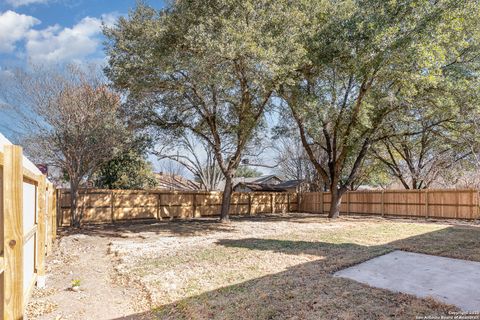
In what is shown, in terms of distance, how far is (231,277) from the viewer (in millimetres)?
5402

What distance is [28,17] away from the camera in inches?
541

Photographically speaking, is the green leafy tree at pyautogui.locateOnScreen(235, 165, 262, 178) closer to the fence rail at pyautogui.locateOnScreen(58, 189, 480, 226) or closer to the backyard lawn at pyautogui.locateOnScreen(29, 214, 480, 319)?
the fence rail at pyautogui.locateOnScreen(58, 189, 480, 226)

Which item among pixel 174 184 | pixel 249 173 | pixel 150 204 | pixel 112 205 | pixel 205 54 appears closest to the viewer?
pixel 205 54

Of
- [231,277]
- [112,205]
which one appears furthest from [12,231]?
[112,205]

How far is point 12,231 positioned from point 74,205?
11.1m

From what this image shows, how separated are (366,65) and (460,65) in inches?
148

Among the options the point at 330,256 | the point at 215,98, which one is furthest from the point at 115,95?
the point at 330,256

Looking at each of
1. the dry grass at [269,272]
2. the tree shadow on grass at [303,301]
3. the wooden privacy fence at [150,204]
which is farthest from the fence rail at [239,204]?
the tree shadow on grass at [303,301]

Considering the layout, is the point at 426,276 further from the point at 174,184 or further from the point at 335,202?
the point at 174,184

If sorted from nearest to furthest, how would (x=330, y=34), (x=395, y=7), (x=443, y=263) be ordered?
(x=443, y=263), (x=395, y=7), (x=330, y=34)

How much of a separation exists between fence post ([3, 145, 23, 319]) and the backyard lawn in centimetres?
203

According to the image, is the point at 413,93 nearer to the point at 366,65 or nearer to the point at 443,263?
the point at 366,65

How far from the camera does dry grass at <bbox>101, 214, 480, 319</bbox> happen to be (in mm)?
3924

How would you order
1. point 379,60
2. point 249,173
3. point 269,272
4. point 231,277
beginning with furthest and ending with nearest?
point 249,173, point 379,60, point 269,272, point 231,277
